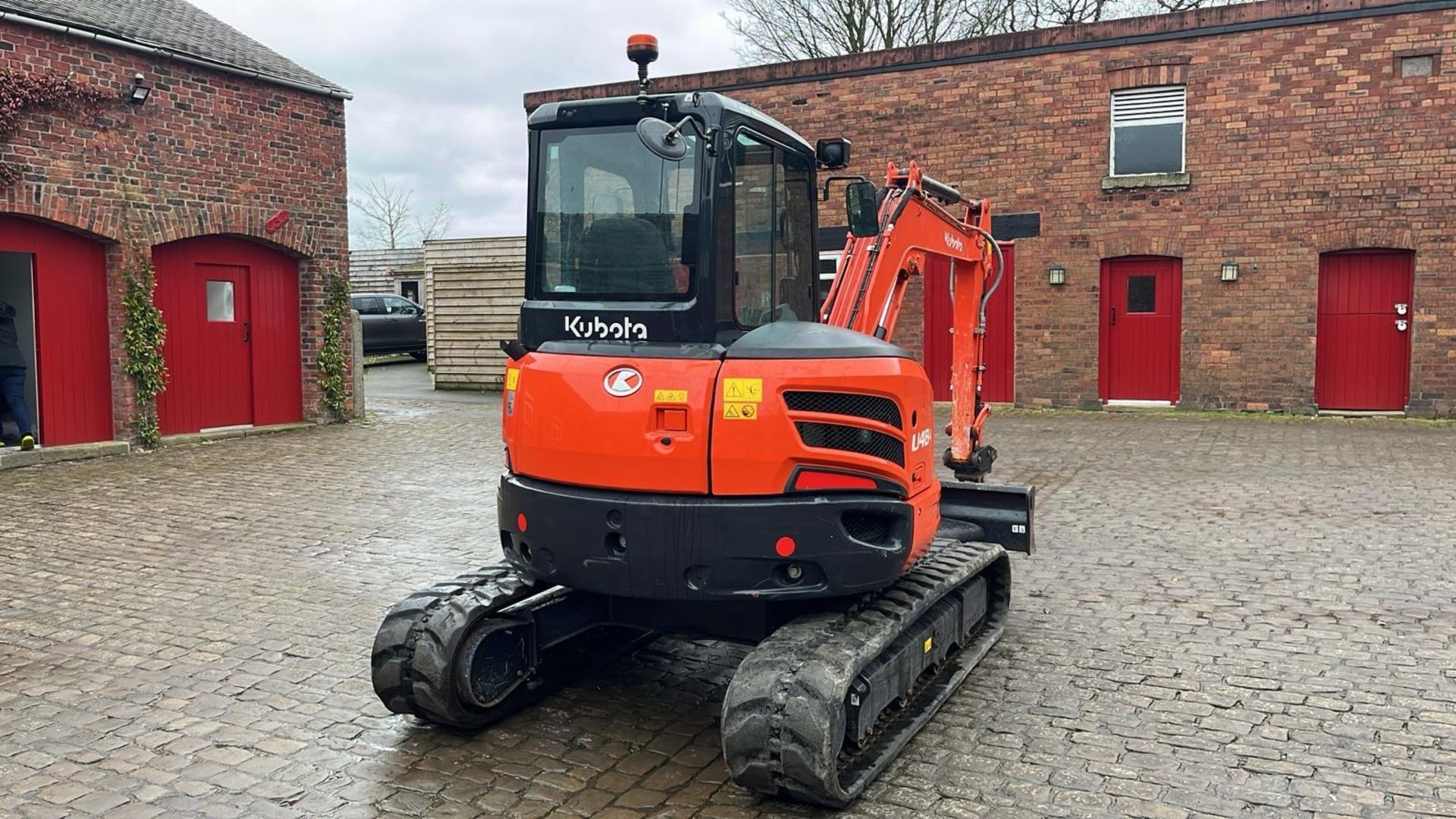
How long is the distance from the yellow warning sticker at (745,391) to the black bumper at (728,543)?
0.39 m

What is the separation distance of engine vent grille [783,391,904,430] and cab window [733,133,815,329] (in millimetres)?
477

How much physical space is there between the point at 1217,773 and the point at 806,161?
3.08 meters

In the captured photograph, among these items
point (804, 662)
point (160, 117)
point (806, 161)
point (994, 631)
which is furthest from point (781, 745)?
point (160, 117)

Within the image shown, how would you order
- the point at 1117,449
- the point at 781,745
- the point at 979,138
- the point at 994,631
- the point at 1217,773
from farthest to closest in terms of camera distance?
the point at 979,138, the point at 1117,449, the point at 994,631, the point at 1217,773, the point at 781,745

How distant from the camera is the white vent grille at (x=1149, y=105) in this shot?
15.9m

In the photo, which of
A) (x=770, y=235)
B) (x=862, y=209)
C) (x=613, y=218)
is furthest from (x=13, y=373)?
(x=862, y=209)

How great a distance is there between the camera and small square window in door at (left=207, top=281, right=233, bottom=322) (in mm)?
13875

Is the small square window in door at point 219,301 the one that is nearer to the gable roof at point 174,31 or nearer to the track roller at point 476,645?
the gable roof at point 174,31

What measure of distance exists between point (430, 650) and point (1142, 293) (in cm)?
1417

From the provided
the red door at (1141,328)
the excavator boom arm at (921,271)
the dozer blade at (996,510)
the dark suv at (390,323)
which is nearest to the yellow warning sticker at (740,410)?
the excavator boom arm at (921,271)

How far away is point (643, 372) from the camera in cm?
429

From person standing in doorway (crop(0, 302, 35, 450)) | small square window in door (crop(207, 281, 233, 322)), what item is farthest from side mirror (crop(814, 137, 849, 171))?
small square window in door (crop(207, 281, 233, 322))

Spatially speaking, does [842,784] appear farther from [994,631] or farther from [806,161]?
[806,161]

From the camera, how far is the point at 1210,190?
15656 mm
